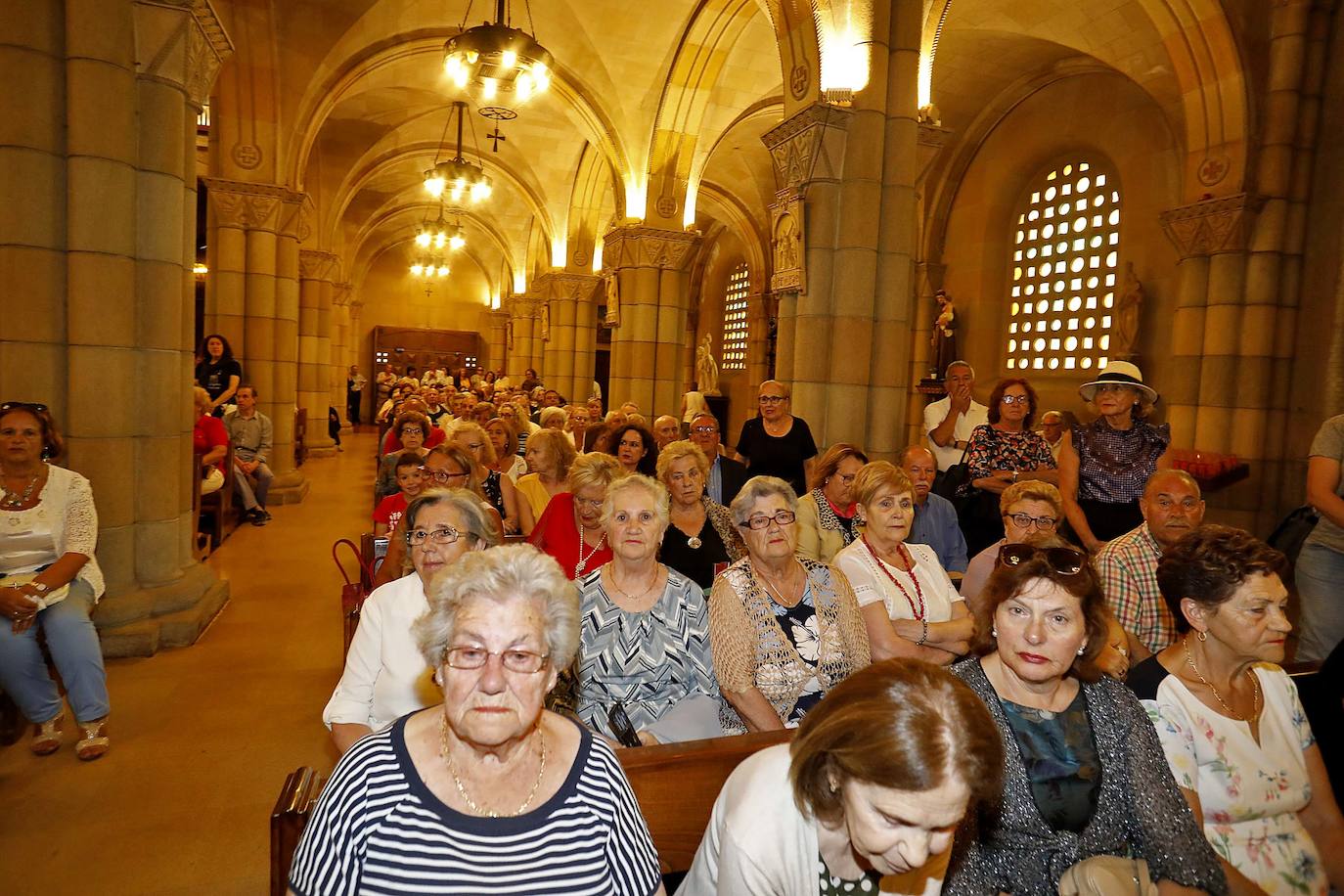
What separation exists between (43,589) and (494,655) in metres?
3.17

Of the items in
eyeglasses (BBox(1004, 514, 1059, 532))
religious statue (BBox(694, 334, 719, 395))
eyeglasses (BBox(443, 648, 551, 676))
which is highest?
religious statue (BBox(694, 334, 719, 395))

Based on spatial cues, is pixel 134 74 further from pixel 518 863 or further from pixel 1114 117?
pixel 1114 117

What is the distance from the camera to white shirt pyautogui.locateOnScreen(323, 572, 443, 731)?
261 centimetres

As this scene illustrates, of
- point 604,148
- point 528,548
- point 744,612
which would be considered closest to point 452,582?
point 528,548

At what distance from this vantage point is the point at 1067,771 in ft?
6.72

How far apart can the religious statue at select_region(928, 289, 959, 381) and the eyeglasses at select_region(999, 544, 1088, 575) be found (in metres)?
13.1

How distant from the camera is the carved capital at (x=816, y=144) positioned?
6.43 m

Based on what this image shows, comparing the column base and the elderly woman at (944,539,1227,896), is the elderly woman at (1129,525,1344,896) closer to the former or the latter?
the elderly woman at (944,539,1227,896)

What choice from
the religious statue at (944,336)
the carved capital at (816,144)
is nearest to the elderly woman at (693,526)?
the carved capital at (816,144)

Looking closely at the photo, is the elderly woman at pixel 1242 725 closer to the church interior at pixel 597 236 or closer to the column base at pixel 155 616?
the church interior at pixel 597 236

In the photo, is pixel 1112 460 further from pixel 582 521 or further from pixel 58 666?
pixel 58 666

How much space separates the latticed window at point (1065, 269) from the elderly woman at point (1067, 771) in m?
12.1

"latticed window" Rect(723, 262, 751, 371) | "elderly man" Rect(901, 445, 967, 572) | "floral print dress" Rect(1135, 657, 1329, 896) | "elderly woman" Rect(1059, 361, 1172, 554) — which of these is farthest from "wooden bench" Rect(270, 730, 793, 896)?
"latticed window" Rect(723, 262, 751, 371)

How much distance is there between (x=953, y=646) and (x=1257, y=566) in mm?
1248
